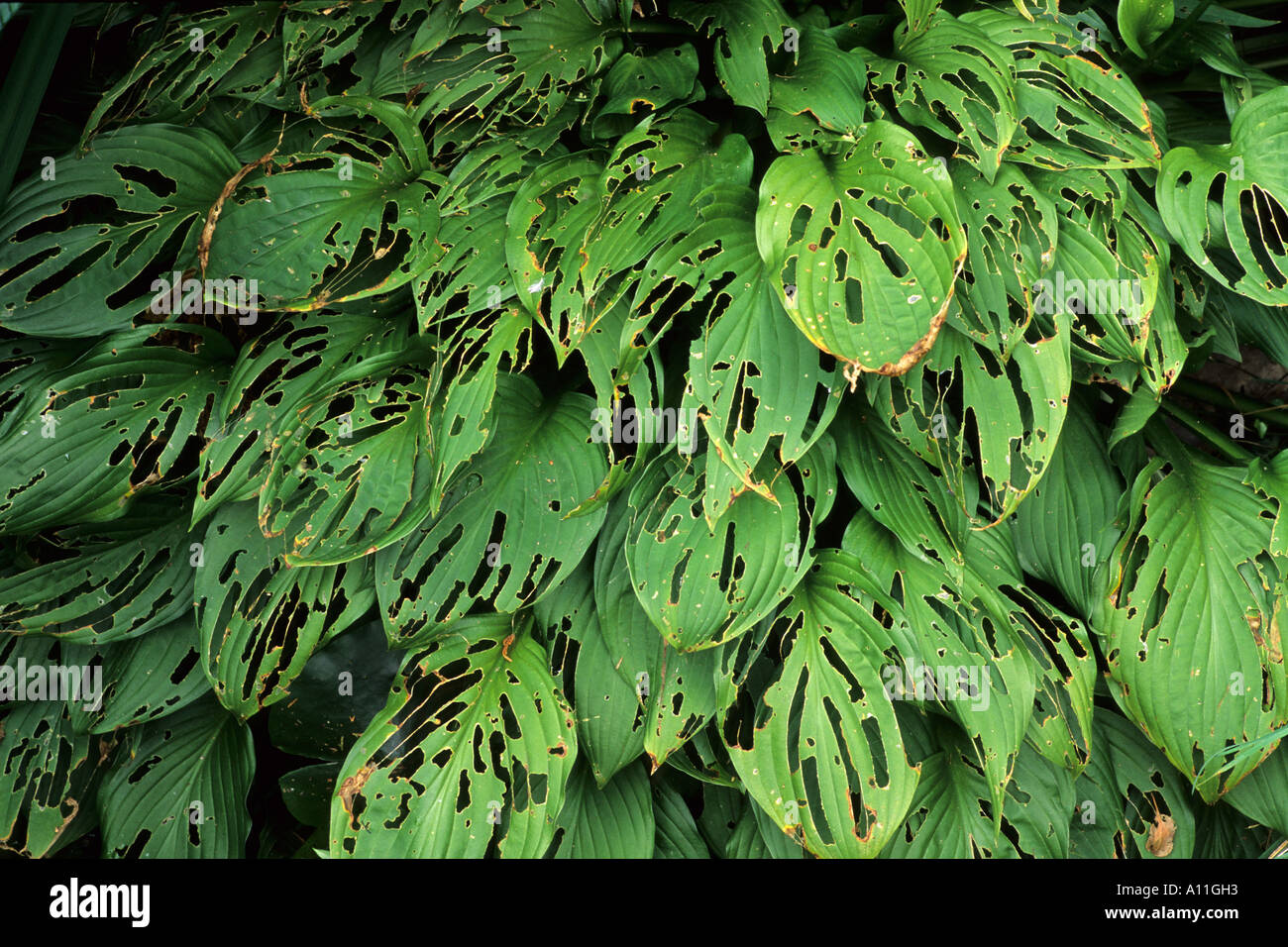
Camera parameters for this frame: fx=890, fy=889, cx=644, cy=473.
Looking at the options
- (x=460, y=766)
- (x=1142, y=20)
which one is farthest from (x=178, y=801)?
(x=1142, y=20)

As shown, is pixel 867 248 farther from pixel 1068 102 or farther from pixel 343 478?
pixel 343 478

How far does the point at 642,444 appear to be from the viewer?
52.3 inches

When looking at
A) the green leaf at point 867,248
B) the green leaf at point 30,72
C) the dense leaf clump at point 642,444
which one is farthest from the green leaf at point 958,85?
the green leaf at point 30,72

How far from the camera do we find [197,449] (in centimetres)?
160

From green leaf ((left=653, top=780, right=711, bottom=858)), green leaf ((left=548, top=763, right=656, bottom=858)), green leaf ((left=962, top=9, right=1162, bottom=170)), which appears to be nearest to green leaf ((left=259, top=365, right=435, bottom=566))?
green leaf ((left=548, top=763, right=656, bottom=858))

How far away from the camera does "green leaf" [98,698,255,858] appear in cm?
152

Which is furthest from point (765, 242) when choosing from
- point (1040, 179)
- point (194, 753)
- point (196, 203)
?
point (194, 753)

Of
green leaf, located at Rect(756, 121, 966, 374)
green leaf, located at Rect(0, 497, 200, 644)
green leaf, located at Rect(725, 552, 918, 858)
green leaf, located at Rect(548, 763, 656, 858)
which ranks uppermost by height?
green leaf, located at Rect(756, 121, 966, 374)

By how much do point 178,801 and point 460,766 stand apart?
59cm

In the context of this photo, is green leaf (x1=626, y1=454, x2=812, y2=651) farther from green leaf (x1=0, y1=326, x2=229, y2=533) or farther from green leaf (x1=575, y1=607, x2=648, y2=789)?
green leaf (x1=0, y1=326, x2=229, y2=533)

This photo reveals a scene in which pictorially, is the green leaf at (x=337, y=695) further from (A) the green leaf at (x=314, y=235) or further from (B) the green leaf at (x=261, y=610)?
(A) the green leaf at (x=314, y=235)

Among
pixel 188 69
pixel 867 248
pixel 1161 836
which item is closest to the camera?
pixel 867 248
